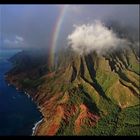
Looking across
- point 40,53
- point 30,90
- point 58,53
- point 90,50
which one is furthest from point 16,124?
point 90,50

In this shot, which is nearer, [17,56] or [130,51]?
[17,56]

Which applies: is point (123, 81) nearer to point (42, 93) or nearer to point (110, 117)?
point (110, 117)

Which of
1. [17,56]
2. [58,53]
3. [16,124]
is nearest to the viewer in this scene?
[16,124]

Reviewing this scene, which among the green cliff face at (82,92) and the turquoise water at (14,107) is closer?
the turquoise water at (14,107)

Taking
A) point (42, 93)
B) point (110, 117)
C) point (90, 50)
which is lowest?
point (110, 117)
